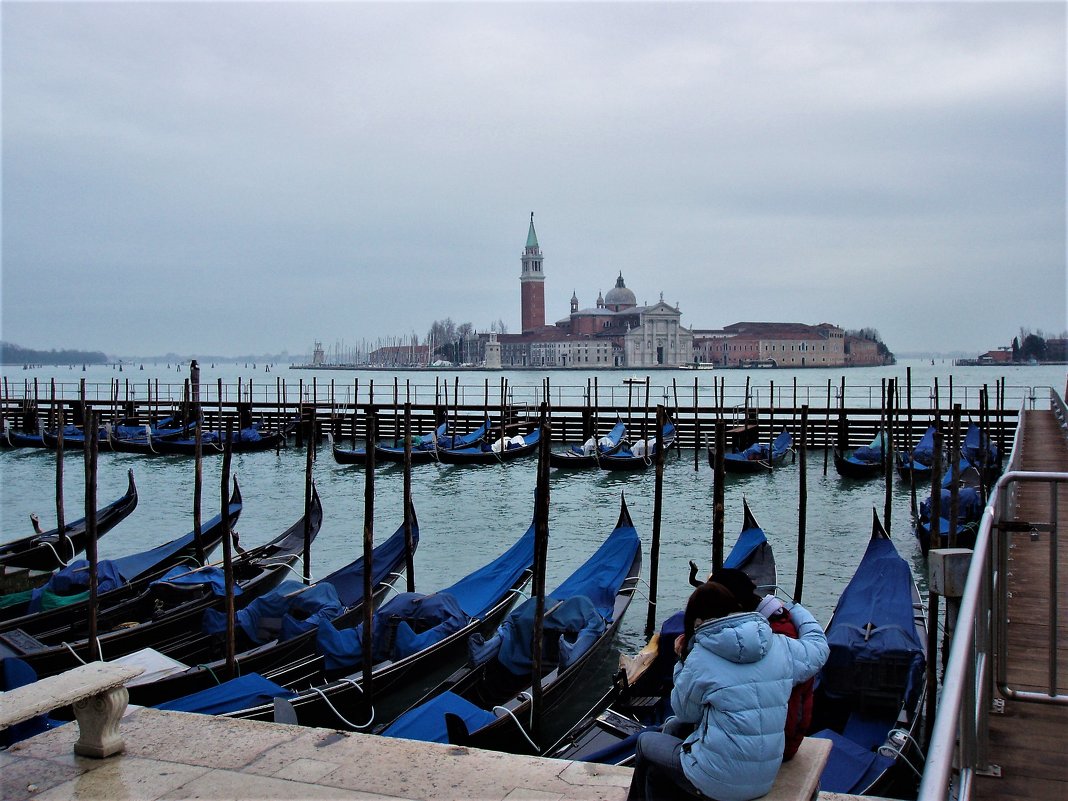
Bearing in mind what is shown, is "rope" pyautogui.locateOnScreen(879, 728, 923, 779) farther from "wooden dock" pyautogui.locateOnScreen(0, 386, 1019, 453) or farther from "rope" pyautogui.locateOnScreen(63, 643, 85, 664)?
"wooden dock" pyautogui.locateOnScreen(0, 386, 1019, 453)

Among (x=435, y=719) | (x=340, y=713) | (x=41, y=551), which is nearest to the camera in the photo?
(x=435, y=719)

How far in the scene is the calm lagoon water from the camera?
30.2 feet

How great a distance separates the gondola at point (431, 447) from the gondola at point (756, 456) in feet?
15.1

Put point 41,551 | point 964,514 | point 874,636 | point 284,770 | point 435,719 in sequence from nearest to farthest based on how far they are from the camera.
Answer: point 284,770
point 435,719
point 874,636
point 41,551
point 964,514

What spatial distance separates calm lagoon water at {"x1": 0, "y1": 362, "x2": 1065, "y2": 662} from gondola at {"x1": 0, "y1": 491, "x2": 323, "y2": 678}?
6.33ft

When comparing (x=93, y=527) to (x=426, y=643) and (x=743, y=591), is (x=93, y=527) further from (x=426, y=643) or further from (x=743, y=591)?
(x=743, y=591)

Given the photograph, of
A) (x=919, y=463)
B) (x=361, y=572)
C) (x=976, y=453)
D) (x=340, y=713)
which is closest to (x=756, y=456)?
(x=919, y=463)

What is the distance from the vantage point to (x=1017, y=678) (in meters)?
2.42

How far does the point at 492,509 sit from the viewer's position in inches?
505

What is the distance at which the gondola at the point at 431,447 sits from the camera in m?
16.6

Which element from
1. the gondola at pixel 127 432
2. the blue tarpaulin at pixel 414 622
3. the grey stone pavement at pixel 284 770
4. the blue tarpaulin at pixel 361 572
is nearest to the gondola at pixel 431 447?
the gondola at pixel 127 432

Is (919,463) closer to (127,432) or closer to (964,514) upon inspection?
(964,514)

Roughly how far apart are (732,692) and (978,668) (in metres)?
0.70

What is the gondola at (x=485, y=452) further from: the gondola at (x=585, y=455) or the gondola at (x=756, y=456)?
the gondola at (x=756, y=456)
